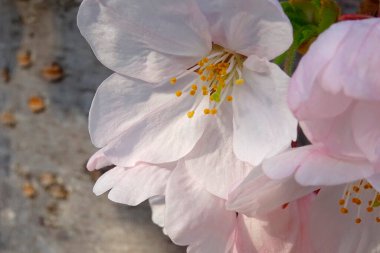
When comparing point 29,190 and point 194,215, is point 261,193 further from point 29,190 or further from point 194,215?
point 29,190

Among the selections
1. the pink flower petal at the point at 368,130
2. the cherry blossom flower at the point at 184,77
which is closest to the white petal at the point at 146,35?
the cherry blossom flower at the point at 184,77

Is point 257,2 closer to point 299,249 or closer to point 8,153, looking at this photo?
point 299,249

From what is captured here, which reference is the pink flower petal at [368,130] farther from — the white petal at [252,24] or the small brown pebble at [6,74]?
the small brown pebble at [6,74]

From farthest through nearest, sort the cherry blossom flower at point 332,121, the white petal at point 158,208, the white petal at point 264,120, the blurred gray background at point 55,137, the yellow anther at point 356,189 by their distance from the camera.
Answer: the blurred gray background at point 55,137 → the white petal at point 158,208 → the yellow anther at point 356,189 → the white petal at point 264,120 → the cherry blossom flower at point 332,121

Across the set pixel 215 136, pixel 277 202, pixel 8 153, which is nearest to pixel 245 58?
pixel 215 136

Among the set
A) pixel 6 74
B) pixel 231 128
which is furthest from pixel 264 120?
pixel 6 74

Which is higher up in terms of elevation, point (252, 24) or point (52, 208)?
point (252, 24)
